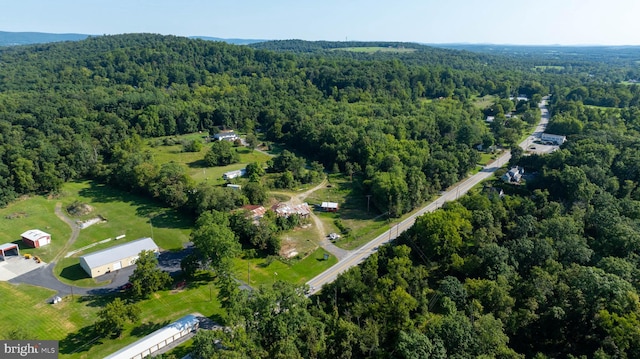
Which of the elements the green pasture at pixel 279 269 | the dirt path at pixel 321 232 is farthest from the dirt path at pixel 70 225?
the dirt path at pixel 321 232

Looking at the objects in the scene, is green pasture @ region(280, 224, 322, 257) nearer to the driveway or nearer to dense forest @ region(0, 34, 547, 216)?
dense forest @ region(0, 34, 547, 216)

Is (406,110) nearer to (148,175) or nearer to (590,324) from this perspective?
(148,175)

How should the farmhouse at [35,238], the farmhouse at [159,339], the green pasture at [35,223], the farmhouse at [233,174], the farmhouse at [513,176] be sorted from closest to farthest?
1. the farmhouse at [159,339]
2. the farmhouse at [35,238]
3. the green pasture at [35,223]
4. the farmhouse at [513,176]
5. the farmhouse at [233,174]

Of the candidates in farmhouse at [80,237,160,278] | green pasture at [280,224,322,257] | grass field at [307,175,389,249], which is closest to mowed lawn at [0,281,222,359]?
farmhouse at [80,237,160,278]

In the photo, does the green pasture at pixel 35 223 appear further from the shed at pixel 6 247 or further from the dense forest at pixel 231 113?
the dense forest at pixel 231 113

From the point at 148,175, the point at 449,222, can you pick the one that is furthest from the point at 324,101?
the point at 449,222

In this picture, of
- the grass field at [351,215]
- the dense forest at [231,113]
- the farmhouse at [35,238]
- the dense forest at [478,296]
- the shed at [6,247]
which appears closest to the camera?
the dense forest at [478,296]

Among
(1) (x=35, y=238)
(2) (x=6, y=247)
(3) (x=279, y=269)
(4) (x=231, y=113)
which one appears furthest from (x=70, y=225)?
(4) (x=231, y=113)
